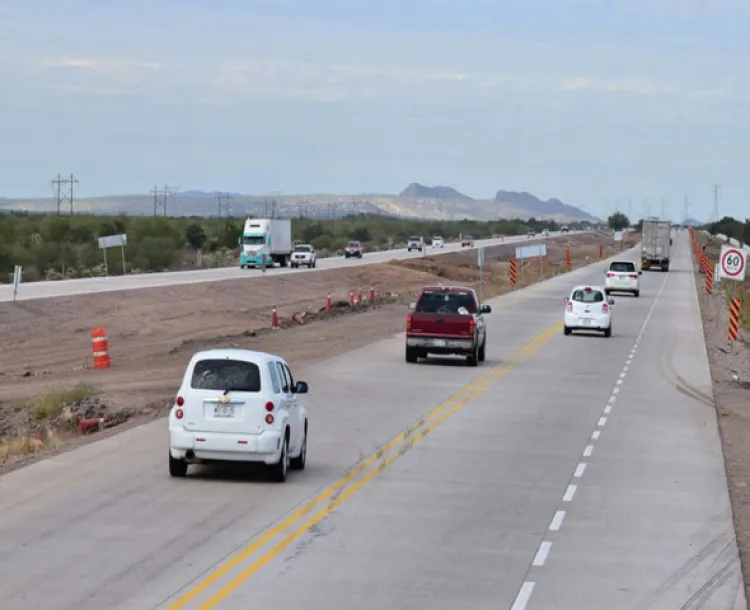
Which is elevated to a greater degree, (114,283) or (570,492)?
(570,492)

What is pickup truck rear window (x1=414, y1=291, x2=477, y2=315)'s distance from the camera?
37031mm

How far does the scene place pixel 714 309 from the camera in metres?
69.5

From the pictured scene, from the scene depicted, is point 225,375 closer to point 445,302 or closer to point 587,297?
point 445,302

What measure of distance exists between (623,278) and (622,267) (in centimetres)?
128

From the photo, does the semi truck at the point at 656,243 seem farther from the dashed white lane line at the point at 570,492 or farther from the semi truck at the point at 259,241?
the dashed white lane line at the point at 570,492

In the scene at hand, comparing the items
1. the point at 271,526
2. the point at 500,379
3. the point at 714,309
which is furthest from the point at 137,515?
the point at 714,309

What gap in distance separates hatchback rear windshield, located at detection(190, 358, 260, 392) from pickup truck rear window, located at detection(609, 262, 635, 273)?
6012 cm

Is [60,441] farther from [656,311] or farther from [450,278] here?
[450,278]

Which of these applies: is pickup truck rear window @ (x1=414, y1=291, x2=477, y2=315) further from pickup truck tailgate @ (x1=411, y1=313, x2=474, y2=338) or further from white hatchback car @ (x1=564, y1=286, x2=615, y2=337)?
white hatchback car @ (x1=564, y1=286, x2=615, y2=337)

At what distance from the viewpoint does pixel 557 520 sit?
1593 cm

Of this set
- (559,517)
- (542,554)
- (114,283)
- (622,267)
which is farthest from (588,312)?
(542,554)

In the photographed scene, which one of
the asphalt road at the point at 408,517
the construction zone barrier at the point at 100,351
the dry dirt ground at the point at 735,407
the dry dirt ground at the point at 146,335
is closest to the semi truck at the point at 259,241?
the dry dirt ground at the point at 146,335

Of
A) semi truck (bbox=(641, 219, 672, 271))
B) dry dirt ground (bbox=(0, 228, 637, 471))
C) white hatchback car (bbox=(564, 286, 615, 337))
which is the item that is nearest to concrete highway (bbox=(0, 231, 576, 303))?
dry dirt ground (bbox=(0, 228, 637, 471))

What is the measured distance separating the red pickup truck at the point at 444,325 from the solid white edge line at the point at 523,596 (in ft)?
77.4
